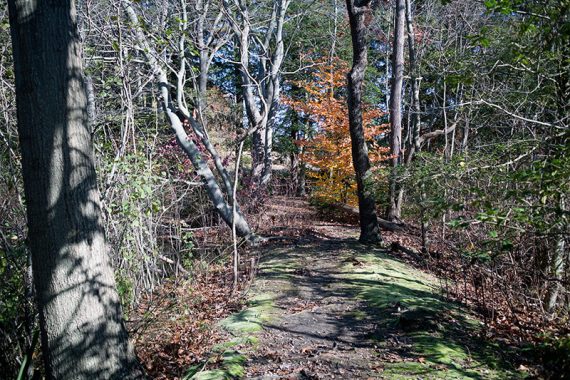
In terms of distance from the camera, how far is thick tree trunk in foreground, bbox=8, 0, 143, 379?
2869 mm

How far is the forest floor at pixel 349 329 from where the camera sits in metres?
4.16

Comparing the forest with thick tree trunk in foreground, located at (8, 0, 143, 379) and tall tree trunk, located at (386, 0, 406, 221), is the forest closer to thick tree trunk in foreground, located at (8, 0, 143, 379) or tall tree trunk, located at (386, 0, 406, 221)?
thick tree trunk in foreground, located at (8, 0, 143, 379)

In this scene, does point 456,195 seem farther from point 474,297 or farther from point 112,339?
point 112,339

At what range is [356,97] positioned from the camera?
9328 millimetres

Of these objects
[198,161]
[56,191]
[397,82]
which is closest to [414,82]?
[397,82]

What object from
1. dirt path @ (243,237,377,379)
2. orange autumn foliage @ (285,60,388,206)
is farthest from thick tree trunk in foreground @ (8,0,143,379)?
orange autumn foliage @ (285,60,388,206)

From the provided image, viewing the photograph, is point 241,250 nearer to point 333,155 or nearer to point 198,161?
point 198,161

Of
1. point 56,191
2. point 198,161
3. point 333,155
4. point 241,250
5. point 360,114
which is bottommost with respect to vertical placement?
point 241,250

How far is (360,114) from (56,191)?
24.4 ft

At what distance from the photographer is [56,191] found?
2881 millimetres

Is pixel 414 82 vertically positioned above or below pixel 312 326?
above

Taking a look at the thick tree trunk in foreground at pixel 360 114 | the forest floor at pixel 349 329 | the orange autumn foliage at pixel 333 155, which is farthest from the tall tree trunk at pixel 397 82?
the forest floor at pixel 349 329

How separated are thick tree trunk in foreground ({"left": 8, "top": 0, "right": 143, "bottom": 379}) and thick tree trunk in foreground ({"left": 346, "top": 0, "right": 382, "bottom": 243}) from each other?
6.79 meters

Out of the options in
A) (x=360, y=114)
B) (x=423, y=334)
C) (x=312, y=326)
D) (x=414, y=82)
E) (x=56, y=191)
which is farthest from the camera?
(x=414, y=82)
